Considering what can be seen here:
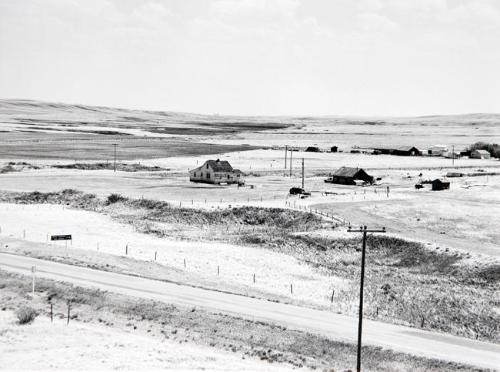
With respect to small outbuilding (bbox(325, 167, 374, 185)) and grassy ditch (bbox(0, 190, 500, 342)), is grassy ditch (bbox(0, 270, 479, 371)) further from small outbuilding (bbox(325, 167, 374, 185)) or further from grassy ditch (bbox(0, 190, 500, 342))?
small outbuilding (bbox(325, 167, 374, 185))

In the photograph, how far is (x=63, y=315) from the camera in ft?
114

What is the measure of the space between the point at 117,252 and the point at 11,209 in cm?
2358

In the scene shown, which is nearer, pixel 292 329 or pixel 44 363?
pixel 44 363

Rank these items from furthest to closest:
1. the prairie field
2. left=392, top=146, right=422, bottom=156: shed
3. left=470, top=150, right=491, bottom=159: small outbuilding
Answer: left=392, top=146, right=422, bottom=156: shed
left=470, top=150, right=491, bottom=159: small outbuilding
the prairie field

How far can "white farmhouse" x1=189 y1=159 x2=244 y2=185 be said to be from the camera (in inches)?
3583

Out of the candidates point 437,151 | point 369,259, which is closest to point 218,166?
point 369,259

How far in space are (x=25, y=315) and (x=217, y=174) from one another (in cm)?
5881

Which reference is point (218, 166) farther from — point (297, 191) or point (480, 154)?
point (480, 154)

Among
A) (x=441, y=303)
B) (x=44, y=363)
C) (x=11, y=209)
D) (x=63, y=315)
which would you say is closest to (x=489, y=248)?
(x=441, y=303)

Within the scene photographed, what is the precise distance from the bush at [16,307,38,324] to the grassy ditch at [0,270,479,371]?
3.68 feet

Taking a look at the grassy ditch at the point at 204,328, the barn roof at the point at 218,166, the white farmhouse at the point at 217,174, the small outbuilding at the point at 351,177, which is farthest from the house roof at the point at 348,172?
the grassy ditch at the point at 204,328

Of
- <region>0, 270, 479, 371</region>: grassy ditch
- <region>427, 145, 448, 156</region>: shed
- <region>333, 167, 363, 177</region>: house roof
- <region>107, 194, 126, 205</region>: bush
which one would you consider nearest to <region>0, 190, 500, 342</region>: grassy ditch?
<region>107, 194, 126, 205</region>: bush

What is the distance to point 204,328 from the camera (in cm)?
3284

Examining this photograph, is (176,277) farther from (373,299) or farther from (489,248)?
(489,248)
